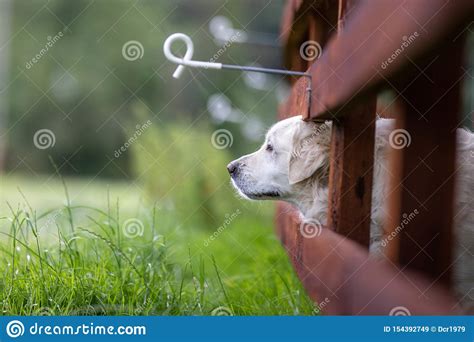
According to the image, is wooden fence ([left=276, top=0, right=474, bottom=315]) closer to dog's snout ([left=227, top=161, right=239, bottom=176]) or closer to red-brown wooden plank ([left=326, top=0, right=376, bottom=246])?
red-brown wooden plank ([left=326, top=0, right=376, bottom=246])

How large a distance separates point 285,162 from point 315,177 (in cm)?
18

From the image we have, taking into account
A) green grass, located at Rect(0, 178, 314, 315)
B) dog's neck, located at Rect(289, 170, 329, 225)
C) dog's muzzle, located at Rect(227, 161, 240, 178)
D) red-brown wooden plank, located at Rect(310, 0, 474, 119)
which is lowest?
green grass, located at Rect(0, 178, 314, 315)

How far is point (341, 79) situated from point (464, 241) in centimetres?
57

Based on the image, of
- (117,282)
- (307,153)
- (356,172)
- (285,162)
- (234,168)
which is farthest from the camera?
(234,168)

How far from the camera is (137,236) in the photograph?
2.86m

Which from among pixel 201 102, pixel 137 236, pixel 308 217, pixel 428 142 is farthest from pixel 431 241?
pixel 201 102

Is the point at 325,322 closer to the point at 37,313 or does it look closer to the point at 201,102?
the point at 37,313

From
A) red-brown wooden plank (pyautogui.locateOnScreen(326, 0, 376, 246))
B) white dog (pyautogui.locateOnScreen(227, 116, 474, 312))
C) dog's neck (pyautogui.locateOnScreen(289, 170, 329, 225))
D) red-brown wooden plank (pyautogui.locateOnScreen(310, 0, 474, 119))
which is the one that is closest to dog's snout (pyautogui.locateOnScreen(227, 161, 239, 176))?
white dog (pyautogui.locateOnScreen(227, 116, 474, 312))

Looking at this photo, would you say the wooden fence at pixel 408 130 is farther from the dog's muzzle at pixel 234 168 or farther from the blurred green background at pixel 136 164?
the dog's muzzle at pixel 234 168

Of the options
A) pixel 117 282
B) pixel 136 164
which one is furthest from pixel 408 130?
pixel 136 164

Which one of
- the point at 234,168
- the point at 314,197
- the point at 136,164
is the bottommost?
the point at 314,197

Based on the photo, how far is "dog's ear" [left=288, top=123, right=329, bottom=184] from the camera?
2.36 m

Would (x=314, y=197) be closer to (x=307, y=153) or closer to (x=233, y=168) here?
(x=307, y=153)

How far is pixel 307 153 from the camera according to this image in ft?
→ 7.78
